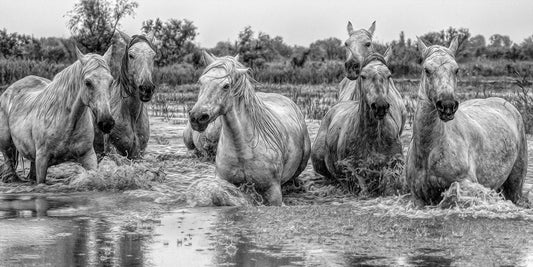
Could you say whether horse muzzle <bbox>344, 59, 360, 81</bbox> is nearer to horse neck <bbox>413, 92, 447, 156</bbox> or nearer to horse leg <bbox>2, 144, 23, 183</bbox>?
horse neck <bbox>413, 92, 447, 156</bbox>

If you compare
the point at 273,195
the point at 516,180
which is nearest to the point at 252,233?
the point at 273,195

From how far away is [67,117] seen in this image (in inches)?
382

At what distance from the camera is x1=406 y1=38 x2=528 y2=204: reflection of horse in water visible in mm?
7133

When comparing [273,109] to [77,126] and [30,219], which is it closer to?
[77,126]

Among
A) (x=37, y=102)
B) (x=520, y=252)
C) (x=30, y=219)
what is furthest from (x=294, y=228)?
(x=37, y=102)

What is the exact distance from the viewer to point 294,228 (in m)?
7.05

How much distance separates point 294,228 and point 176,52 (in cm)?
4055

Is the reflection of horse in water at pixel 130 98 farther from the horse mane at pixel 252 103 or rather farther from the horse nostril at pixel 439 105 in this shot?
the horse nostril at pixel 439 105

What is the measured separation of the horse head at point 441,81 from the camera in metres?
6.90

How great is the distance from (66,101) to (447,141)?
4.42 metres

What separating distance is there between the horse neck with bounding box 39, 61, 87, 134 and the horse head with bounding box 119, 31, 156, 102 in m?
0.78

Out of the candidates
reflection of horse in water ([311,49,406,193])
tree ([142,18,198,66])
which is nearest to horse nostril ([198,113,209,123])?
reflection of horse in water ([311,49,406,193])

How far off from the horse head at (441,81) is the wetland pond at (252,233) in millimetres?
917

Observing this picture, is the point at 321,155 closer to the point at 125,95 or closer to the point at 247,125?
the point at 247,125
